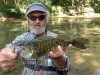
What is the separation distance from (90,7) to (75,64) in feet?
96.4

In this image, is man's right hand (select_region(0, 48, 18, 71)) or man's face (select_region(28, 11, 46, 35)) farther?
man's face (select_region(28, 11, 46, 35))

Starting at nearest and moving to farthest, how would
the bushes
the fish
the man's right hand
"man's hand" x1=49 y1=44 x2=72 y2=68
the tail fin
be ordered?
the man's right hand < the fish < "man's hand" x1=49 y1=44 x2=72 y2=68 < the tail fin < the bushes

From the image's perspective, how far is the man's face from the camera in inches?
130

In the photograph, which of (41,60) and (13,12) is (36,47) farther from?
(13,12)

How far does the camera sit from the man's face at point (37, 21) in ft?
10.9

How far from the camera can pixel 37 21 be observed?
3.31 meters

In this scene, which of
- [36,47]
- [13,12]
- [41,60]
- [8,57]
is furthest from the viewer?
[13,12]

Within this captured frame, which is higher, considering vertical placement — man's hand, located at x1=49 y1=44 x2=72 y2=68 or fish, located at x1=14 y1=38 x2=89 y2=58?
fish, located at x1=14 y1=38 x2=89 y2=58

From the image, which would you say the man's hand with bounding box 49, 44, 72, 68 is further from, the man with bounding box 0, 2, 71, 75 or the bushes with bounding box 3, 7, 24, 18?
the bushes with bounding box 3, 7, 24, 18

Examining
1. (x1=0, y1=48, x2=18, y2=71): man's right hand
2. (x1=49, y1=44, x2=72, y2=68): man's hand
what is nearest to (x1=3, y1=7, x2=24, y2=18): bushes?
(x1=49, y1=44, x2=72, y2=68): man's hand

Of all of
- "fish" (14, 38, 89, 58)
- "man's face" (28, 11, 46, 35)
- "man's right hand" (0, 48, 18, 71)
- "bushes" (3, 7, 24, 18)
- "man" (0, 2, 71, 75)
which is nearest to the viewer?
"man's right hand" (0, 48, 18, 71)

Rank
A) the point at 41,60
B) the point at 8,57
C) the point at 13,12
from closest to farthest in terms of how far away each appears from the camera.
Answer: the point at 8,57 < the point at 41,60 < the point at 13,12

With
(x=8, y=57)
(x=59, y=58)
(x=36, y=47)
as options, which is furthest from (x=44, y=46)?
(x=59, y=58)

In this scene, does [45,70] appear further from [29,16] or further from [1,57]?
[1,57]
